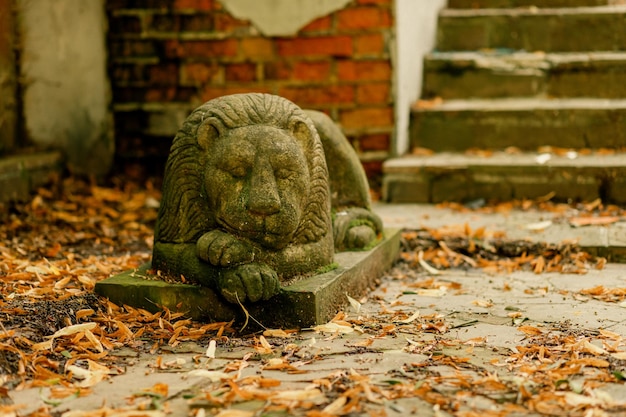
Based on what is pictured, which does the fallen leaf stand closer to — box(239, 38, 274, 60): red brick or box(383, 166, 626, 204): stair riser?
box(383, 166, 626, 204): stair riser

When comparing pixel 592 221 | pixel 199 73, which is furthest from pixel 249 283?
pixel 199 73

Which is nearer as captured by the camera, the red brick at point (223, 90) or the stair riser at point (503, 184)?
the stair riser at point (503, 184)

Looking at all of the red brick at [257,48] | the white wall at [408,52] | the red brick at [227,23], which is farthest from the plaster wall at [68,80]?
the white wall at [408,52]

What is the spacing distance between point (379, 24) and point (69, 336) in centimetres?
323

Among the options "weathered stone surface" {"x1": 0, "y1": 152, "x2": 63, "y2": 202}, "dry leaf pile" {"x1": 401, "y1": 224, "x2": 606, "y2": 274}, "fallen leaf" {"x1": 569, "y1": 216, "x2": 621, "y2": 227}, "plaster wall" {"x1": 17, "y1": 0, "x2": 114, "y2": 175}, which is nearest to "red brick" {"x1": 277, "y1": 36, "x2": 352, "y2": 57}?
"plaster wall" {"x1": 17, "y1": 0, "x2": 114, "y2": 175}

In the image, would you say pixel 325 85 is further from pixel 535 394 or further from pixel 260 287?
pixel 535 394

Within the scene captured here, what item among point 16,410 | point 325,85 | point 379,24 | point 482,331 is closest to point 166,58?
point 325,85

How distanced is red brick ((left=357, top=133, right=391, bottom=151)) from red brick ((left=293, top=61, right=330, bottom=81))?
0.47 metres

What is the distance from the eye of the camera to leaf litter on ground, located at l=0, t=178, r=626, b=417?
227cm

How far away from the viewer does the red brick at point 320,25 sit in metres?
5.37

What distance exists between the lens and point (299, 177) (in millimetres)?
3002

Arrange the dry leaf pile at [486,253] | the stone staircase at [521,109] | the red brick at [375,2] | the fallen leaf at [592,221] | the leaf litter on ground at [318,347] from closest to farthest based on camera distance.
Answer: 1. the leaf litter on ground at [318,347]
2. the dry leaf pile at [486,253]
3. the fallen leaf at [592,221]
4. the stone staircase at [521,109]
5. the red brick at [375,2]

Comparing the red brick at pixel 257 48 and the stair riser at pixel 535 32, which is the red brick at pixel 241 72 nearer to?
the red brick at pixel 257 48

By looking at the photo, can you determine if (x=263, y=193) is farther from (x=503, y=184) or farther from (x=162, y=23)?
(x=162, y=23)
